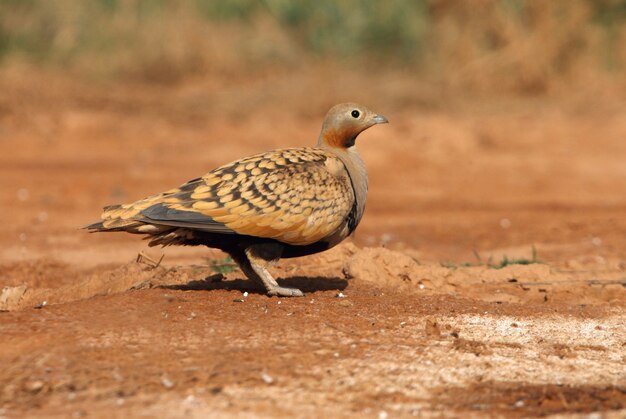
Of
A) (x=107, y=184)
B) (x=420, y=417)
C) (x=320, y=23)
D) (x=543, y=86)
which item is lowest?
(x=420, y=417)

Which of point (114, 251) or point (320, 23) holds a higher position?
point (320, 23)

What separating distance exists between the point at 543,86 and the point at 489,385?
12.8 m

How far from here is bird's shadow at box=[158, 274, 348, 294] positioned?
649 centimetres

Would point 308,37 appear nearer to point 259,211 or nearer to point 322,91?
point 322,91

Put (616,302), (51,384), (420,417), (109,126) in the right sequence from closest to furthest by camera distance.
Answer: (420,417)
(51,384)
(616,302)
(109,126)

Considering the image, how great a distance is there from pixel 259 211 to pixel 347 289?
42.1 inches

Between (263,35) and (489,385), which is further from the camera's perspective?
(263,35)

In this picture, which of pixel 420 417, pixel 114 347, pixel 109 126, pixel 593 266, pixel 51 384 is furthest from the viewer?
pixel 109 126

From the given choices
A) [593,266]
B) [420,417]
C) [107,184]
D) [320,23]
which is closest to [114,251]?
[107,184]

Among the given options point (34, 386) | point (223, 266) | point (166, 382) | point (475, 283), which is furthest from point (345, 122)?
point (34, 386)

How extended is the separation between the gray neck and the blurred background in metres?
5.58

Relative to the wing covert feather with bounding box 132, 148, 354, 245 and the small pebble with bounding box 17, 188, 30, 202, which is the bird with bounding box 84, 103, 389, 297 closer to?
the wing covert feather with bounding box 132, 148, 354, 245

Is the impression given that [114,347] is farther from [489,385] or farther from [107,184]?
[107,184]

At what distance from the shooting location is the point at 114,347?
5.05 meters
